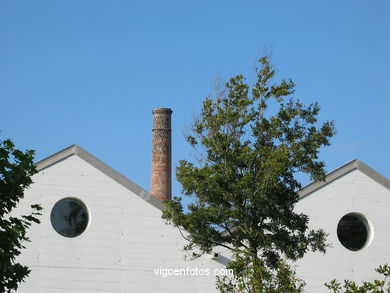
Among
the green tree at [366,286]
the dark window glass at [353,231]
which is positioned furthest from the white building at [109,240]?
the green tree at [366,286]

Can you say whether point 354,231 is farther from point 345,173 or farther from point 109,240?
point 109,240

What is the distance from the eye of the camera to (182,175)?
76.3 ft

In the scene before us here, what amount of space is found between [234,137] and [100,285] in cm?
918

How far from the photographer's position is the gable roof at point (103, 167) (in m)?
29.3

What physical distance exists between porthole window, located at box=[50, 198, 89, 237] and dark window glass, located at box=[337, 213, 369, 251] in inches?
421

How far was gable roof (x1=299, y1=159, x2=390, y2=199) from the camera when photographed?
3158 cm

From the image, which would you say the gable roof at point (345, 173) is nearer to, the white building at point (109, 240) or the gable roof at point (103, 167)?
the white building at point (109, 240)

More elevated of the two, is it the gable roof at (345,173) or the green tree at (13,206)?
the gable roof at (345,173)

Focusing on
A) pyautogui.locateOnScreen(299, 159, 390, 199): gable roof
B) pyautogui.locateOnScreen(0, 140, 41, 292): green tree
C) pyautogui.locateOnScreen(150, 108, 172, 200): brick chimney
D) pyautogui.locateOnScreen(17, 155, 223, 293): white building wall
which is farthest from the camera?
pyautogui.locateOnScreen(150, 108, 172, 200): brick chimney

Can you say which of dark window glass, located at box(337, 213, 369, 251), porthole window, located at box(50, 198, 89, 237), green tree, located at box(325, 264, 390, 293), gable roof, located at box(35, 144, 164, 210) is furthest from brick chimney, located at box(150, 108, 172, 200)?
green tree, located at box(325, 264, 390, 293)

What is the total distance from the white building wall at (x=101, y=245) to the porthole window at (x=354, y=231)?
563cm

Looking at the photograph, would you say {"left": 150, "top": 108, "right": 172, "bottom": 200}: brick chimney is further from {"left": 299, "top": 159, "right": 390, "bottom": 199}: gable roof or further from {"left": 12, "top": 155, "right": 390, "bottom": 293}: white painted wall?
{"left": 12, "top": 155, "right": 390, "bottom": 293}: white painted wall

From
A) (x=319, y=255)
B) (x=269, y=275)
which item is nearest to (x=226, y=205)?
(x=269, y=275)

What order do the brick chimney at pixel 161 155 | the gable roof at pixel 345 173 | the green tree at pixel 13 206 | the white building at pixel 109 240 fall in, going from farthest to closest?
the brick chimney at pixel 161 155 → the gable roof at pixel 345 173 → the white building at pixel 109 240 → the green tree at pixel 13 206
